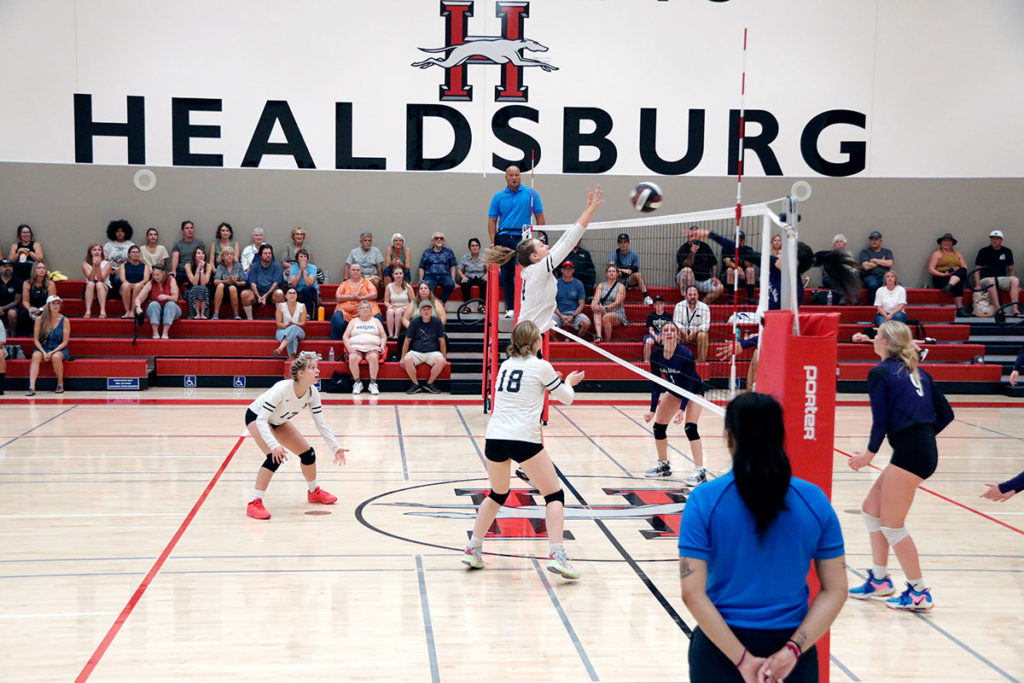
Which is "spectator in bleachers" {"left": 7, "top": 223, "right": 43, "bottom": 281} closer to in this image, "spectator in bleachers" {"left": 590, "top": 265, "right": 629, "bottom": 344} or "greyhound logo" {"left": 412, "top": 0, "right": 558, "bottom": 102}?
"greyhound logo" {"left": 412, "top": 0, "right": 558, "bottom": 102}

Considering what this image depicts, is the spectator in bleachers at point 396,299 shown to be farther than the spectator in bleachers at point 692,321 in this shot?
Yes

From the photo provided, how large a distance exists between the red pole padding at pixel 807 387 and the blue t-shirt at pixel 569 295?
12.5 metres

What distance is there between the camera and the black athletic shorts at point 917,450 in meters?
5.72

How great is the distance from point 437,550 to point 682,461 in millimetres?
4137

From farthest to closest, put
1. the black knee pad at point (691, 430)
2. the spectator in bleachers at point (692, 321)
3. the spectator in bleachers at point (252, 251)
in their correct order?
the spectator in bleachers at point (252, 251)
the spectator in bleachers at point (692, 321)
the black knee pad at point (691, 430)

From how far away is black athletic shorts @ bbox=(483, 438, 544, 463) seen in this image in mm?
6355

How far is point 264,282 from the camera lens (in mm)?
17016

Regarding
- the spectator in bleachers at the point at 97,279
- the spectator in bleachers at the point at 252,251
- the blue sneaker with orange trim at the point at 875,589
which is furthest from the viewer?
the spectator in bleachers at the point at 252,251

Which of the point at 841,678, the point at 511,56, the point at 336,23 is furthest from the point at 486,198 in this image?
the point at 841,678

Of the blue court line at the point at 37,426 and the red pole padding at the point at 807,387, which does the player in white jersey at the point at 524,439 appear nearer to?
the red pole padding at the point at 807,387

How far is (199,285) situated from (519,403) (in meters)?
11.9

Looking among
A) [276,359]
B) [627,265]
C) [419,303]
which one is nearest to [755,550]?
[419,303]

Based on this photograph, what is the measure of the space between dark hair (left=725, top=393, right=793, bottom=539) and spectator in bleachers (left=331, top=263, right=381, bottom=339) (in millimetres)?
13331

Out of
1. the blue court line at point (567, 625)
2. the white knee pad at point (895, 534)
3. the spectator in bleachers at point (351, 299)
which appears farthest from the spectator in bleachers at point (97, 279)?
the white knee pad at point (895, 534)
